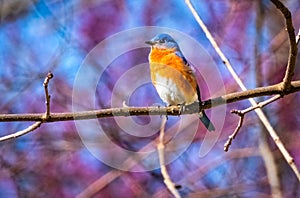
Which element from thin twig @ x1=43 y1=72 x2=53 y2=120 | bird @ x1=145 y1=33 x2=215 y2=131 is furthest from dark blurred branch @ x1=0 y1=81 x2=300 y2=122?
bird @ x1=145 y1=33 x2=215 y2=131

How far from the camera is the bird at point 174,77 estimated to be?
88.2 inches

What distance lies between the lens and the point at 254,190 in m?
2.60

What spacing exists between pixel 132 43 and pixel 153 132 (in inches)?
18.1

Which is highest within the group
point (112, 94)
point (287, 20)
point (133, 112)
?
point (112, 94)

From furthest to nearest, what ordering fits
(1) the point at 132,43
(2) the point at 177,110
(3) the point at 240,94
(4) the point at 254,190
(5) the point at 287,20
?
(1) the point at 132,43 → (4) the point at 254,190 → (2) the point at 177,110 → (3) the point at 240,94 → (5) the point at 287,20

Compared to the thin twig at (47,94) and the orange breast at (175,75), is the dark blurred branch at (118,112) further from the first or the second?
the orange breast at (175,75)

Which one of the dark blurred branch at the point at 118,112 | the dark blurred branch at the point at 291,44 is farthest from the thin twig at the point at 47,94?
the dark blurred branch at the point at 291,44

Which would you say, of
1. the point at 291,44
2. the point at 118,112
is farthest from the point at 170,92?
the point at 291,44

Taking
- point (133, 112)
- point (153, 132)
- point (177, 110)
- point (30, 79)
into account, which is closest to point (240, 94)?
point (133, 112)

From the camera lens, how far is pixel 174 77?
2.28m

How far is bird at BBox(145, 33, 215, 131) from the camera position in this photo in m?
2.24

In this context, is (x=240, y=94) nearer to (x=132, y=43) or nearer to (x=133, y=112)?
(x=133, y=112)

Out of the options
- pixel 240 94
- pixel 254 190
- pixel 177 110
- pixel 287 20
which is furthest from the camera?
pixel 254 190

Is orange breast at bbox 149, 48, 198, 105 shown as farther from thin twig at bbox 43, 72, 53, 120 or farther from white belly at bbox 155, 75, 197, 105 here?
thin twig at bbox 43, 72, 53, 120
